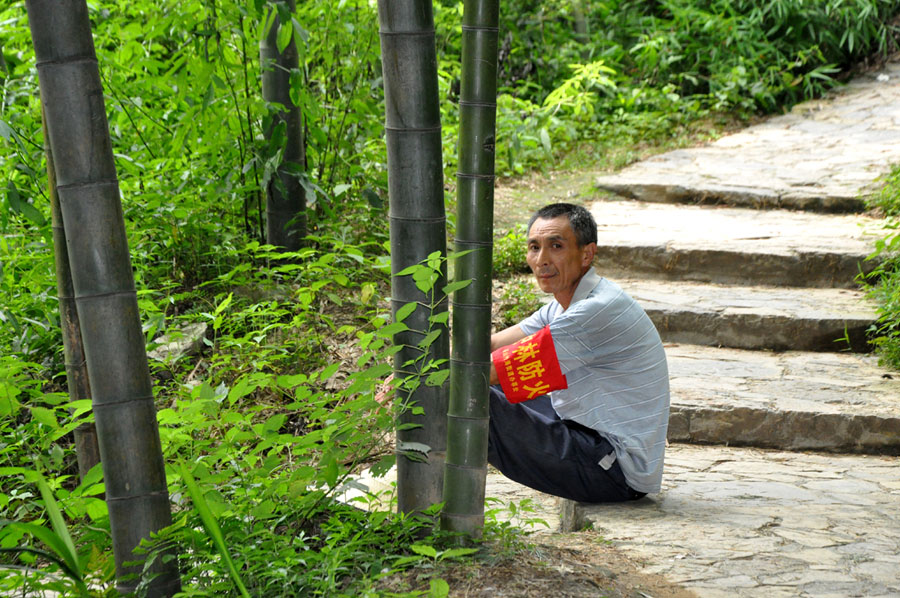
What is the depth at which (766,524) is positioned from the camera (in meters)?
2.84

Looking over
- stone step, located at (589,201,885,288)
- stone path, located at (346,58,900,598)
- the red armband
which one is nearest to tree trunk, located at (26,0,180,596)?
stone path, located at (346,58,900,598)

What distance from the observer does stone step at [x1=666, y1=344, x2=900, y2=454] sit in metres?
3.91

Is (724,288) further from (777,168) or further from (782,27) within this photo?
(782,27)

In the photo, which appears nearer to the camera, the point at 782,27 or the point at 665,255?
the point at 665,255

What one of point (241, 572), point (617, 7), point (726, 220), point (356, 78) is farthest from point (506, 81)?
point (241, 572)

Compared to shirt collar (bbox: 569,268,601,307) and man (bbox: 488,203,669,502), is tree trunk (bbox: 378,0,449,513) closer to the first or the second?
man (bbox: 488,203,669,502)

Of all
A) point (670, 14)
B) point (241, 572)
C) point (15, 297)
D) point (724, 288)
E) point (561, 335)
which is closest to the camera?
point (241, 572)

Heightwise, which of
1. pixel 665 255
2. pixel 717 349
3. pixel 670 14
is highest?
pixel 670 14

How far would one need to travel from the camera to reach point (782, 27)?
9383 millimetres

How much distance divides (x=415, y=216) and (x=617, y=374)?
134 centimetres

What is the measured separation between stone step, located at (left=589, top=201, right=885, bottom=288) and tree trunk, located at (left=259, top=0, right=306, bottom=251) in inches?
81.6

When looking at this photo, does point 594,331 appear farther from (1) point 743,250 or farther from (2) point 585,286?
(1) point 743,250

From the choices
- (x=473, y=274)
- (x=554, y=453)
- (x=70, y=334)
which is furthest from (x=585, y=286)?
(x=70, y=334)

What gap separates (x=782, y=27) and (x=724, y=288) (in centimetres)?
539
